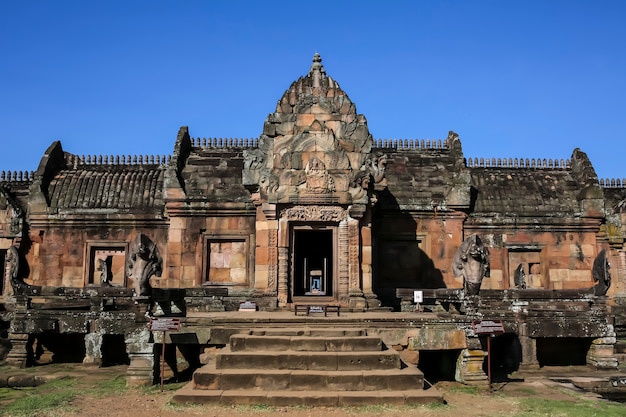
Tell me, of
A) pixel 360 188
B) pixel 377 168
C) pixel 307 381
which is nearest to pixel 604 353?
pixel 360 188

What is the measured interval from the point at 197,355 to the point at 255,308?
2145mm

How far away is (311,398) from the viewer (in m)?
10.4

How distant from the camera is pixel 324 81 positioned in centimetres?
1858

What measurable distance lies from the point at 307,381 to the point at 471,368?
4079 millimetres

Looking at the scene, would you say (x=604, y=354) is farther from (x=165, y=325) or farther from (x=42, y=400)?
(x=42, y=400)

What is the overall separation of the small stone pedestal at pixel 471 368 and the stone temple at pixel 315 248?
0.13ft

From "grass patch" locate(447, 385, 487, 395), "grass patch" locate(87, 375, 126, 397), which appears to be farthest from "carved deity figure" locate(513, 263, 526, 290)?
"grass patch" locate(87, 375, 126, 397)

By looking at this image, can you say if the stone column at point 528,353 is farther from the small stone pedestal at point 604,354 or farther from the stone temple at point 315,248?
the small stone pedestal at point 604,354

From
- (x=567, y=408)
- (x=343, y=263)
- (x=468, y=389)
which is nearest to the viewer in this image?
(x=567, y=408)

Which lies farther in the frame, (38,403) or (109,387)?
(109,387)

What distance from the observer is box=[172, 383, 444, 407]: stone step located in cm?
1037

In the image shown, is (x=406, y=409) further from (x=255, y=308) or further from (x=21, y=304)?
(x=21, y=304)

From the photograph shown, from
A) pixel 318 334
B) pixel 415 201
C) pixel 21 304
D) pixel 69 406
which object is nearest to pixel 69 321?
pixel 21 304

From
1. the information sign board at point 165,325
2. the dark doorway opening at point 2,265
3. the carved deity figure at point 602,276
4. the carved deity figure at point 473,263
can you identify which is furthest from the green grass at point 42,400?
the carved deity figure at point 602,276
